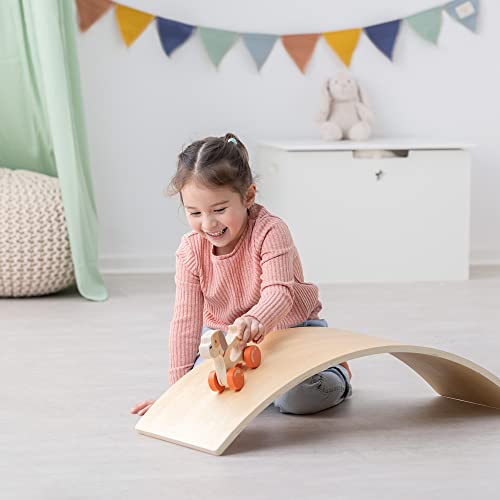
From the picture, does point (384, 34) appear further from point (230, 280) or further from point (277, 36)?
point (230, 280)

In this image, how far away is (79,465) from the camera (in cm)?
135

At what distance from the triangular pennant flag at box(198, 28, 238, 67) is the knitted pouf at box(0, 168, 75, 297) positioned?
31.1 inches

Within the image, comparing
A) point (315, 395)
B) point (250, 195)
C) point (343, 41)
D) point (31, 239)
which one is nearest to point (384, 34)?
point (343, 41)

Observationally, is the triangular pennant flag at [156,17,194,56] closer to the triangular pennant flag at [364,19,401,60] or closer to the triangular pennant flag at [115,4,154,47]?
the triangular pennant flag at [115,4,154,47]

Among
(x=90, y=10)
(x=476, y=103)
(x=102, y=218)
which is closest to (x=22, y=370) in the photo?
(x=102, y=218)

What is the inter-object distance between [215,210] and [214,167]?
0.07 metres

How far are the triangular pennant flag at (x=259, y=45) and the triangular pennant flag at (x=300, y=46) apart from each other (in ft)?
0.15

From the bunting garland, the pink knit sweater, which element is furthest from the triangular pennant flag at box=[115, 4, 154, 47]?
the pink knit sweater

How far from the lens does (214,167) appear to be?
1.49 m

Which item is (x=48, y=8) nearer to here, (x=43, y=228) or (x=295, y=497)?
(x=43, y=228)

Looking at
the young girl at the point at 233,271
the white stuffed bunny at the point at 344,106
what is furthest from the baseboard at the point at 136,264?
the young girl at the point at 233,271

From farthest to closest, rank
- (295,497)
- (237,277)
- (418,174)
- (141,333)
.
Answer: (418,174), (141,333), (237,277), (295,497)

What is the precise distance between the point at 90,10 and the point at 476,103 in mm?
1361

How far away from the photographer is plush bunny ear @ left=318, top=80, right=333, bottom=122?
127 inches
